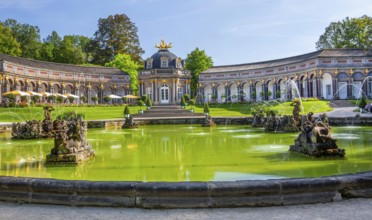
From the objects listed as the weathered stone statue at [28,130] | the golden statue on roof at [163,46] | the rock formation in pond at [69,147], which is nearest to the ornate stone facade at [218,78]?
the golden statue on roof at [163,46]

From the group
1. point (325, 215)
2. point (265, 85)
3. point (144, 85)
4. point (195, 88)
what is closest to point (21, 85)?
point (144, 85)

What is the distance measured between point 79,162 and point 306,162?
5800 mm

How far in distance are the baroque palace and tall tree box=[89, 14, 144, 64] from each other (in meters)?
14.3

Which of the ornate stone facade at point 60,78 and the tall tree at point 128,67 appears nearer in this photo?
the ornate stone facade at point 60,78

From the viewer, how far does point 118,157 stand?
30.8ft

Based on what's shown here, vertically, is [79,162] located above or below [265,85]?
below

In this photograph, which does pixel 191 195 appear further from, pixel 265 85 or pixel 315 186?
pixel 265 85

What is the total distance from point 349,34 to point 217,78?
84.3ft

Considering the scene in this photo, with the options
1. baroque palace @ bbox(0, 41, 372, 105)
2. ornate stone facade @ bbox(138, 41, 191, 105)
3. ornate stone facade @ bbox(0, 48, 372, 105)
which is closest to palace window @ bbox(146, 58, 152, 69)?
baroque palace @ bbox(0, 41, 372, 105)

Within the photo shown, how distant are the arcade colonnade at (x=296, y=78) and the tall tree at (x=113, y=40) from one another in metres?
21.3

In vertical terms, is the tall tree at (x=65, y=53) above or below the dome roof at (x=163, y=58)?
above

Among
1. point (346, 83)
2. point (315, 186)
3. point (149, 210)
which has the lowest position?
point (149, 210)

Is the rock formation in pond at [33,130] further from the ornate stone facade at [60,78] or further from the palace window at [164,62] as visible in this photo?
the palace window at [164,62]

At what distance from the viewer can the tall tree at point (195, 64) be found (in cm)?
6425
